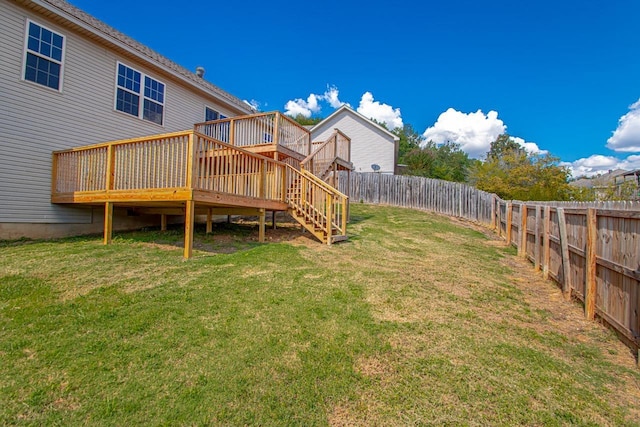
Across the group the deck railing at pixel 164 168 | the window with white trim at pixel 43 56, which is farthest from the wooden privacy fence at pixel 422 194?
the window with white trim at pixel 43 56

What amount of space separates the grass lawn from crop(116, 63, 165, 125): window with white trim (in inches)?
220

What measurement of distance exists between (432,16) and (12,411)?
18.7 m

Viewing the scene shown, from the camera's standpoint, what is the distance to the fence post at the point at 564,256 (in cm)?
463

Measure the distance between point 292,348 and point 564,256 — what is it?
4503mm

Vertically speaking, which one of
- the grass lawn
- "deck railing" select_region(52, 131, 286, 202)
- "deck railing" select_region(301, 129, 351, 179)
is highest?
"deck railing" select_region(301, 129, 351, 179)

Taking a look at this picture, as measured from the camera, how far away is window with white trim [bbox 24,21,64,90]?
721 cm

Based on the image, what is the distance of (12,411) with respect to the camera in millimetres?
2115

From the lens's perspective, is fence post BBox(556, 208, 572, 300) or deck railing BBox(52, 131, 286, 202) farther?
deck railing BBox(52, 131, 286, 202)

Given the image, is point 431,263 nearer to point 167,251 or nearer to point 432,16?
point 167,251

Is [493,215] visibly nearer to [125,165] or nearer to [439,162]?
[125,165]

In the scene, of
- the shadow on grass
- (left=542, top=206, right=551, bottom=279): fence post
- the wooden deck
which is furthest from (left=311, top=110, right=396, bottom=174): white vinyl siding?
(left=542, top=206, right=551, bottom=279): fence post

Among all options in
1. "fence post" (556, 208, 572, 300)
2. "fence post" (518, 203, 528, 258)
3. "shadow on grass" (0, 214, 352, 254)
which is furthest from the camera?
"fence post" (518, 203, 528, 258)

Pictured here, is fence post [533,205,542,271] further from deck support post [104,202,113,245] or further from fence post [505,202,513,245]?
deck support post [104,202,113,245]

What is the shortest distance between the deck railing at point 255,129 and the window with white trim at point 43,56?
3.92 metres
